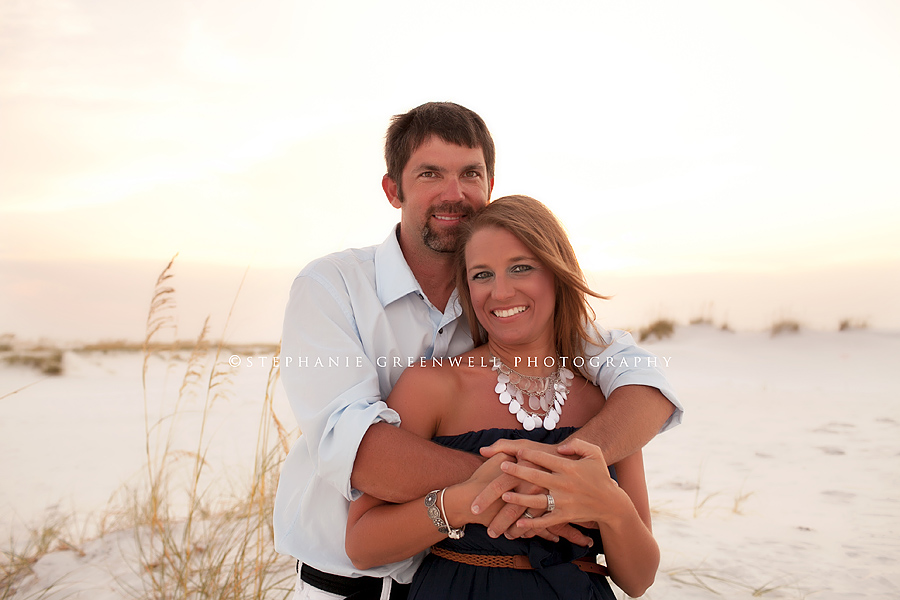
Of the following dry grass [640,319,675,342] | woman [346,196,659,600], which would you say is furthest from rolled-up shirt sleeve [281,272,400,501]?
dry grass [640,319,675,342]

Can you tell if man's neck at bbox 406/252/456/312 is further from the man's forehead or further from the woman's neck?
the man's forehead

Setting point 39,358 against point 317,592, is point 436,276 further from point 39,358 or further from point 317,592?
point 39,358

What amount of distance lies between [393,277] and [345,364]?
0.52m

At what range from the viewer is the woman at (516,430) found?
174cm

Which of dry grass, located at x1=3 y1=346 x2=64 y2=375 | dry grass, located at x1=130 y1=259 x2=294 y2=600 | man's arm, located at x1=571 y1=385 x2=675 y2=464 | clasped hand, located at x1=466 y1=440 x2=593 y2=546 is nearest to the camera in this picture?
clasped hand, located at x1=466 y1=440 x2=593 y2=546

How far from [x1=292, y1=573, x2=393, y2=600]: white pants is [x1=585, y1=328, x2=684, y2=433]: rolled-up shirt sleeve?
3.37ft

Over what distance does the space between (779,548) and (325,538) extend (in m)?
3.79

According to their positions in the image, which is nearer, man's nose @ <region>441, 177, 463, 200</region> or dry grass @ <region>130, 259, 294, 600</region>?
man's nose @ <region>441, 177, 463, 200</region>

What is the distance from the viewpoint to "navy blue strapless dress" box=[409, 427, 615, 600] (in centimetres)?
180

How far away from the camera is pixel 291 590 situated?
336 cm

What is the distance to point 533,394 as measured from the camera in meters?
2.18

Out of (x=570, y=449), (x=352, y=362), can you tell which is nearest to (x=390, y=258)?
(x=352, y=362)

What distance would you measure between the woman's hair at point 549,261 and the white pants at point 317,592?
95cm

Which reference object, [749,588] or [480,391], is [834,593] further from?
[480,391]
